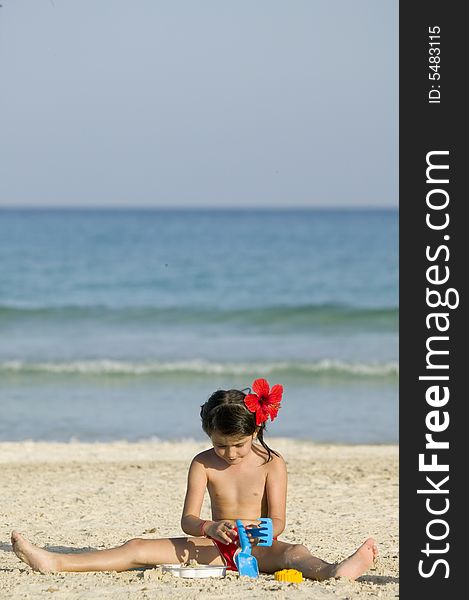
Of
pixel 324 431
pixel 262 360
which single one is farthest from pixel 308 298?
pixel 324 431

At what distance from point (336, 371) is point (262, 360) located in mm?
1547

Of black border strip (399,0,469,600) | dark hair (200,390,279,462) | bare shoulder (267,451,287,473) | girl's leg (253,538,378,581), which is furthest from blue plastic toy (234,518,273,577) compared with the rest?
black border strip (399,0,469,600)

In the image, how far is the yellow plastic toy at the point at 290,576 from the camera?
5418 mm

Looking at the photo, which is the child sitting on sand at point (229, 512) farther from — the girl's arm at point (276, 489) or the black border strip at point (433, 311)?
the black border strip at point (433, 311)

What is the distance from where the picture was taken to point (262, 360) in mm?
17844

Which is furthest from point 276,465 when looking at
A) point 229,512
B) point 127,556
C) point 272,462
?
point 127,556

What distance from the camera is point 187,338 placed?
20.4 metres

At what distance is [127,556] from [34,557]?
445mm

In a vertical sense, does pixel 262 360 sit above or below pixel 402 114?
above

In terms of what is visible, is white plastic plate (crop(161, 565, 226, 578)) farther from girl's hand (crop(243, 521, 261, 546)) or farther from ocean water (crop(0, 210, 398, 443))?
ocean water (crop(0, 210, 398, 443))

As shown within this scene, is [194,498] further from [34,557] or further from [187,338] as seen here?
[187,338]

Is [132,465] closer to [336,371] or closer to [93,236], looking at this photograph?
[336,371]

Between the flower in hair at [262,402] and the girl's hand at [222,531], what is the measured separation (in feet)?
1.63

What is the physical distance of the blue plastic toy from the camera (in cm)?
550
